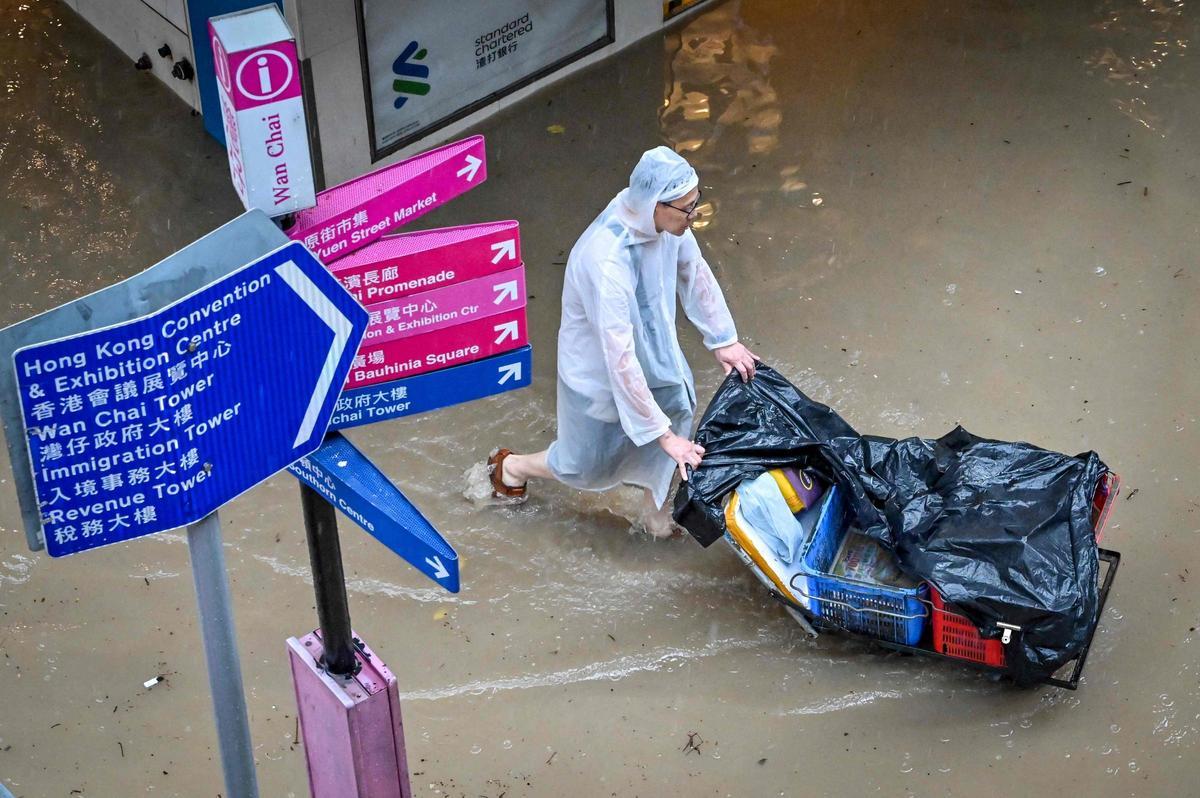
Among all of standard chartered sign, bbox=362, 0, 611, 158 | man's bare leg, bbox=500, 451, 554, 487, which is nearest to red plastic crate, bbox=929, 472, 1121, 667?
man's bare leg, bbox=500, 451, 554, 487

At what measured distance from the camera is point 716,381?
6531mm

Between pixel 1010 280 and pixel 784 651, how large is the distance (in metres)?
2.64

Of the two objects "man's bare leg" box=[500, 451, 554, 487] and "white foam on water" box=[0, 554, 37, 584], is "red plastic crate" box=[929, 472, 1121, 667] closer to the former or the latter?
"man's bare leg" box=[500, 451, 554, 487]

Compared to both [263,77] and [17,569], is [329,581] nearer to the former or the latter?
[263,77]

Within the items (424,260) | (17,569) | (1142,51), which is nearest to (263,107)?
(424,260)

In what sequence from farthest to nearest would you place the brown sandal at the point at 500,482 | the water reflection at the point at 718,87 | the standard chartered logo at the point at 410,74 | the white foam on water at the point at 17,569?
the water reflection at the point at 718,87, the standard chartered logo at the point at 410,74, the brown sandal at the point at 500,482, the white foam on water at the point at 17,569

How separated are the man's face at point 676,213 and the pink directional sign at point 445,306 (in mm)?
1799

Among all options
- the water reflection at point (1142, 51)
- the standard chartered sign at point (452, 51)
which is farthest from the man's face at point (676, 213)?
the water reflection at point (1142, 51)

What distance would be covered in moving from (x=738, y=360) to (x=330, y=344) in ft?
9.92

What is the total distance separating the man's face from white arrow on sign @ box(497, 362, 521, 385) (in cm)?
180

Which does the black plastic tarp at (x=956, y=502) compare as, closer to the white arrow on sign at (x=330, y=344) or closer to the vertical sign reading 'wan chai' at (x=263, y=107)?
the white arrow on sign at (x=330, y=344)

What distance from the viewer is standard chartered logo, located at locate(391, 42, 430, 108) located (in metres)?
7.21

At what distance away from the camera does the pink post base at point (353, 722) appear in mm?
3366

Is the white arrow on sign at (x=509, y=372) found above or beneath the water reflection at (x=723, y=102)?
above
